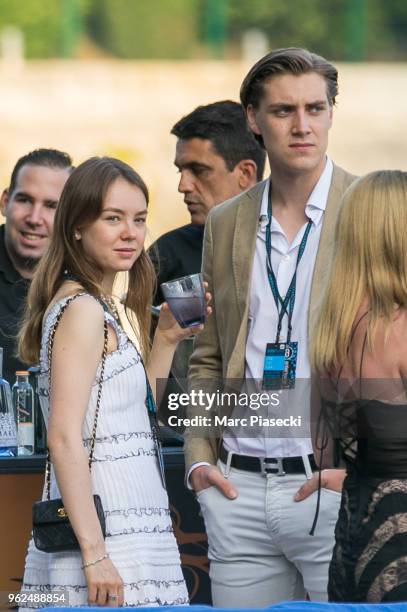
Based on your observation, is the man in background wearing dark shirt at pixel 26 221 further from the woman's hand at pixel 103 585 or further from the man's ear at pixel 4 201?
the woman's hand at pixel 103 585

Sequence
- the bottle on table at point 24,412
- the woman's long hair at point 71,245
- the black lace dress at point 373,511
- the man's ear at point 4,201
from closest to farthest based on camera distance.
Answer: the black lace dress at point 373,511 < the woman's long hair at point 71,245 < the bottle on table at point 24,412 < the man's ear at point 4,201

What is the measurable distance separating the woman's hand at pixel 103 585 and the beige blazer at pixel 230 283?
586mm

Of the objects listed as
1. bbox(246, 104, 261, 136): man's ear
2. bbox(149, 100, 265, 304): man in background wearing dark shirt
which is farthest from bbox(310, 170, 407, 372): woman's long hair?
bbox(149, 100, 265, 304): man in background wearing dark shirt

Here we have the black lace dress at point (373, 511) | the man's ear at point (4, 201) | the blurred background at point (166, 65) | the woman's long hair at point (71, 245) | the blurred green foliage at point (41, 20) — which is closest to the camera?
the black lace dress at point (373, 511)

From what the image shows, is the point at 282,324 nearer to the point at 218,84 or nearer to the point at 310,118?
the point at 310,118

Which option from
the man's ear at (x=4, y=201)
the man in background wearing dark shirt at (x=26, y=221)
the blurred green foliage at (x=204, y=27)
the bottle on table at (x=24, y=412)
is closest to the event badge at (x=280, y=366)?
the bottle on table at (x=24, y=412)

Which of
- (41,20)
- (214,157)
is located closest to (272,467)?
(214,157)

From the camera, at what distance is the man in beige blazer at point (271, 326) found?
131 inches

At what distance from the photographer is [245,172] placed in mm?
4855

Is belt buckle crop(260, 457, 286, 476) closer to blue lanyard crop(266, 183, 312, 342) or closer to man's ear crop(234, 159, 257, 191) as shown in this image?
blue lanyard crop(266, 183, 312, 342)

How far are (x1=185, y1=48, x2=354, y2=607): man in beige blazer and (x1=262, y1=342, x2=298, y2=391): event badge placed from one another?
0.05 ft

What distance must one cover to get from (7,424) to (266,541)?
111 cm

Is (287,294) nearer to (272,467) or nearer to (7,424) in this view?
(272,467)

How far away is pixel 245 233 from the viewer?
354 cm
